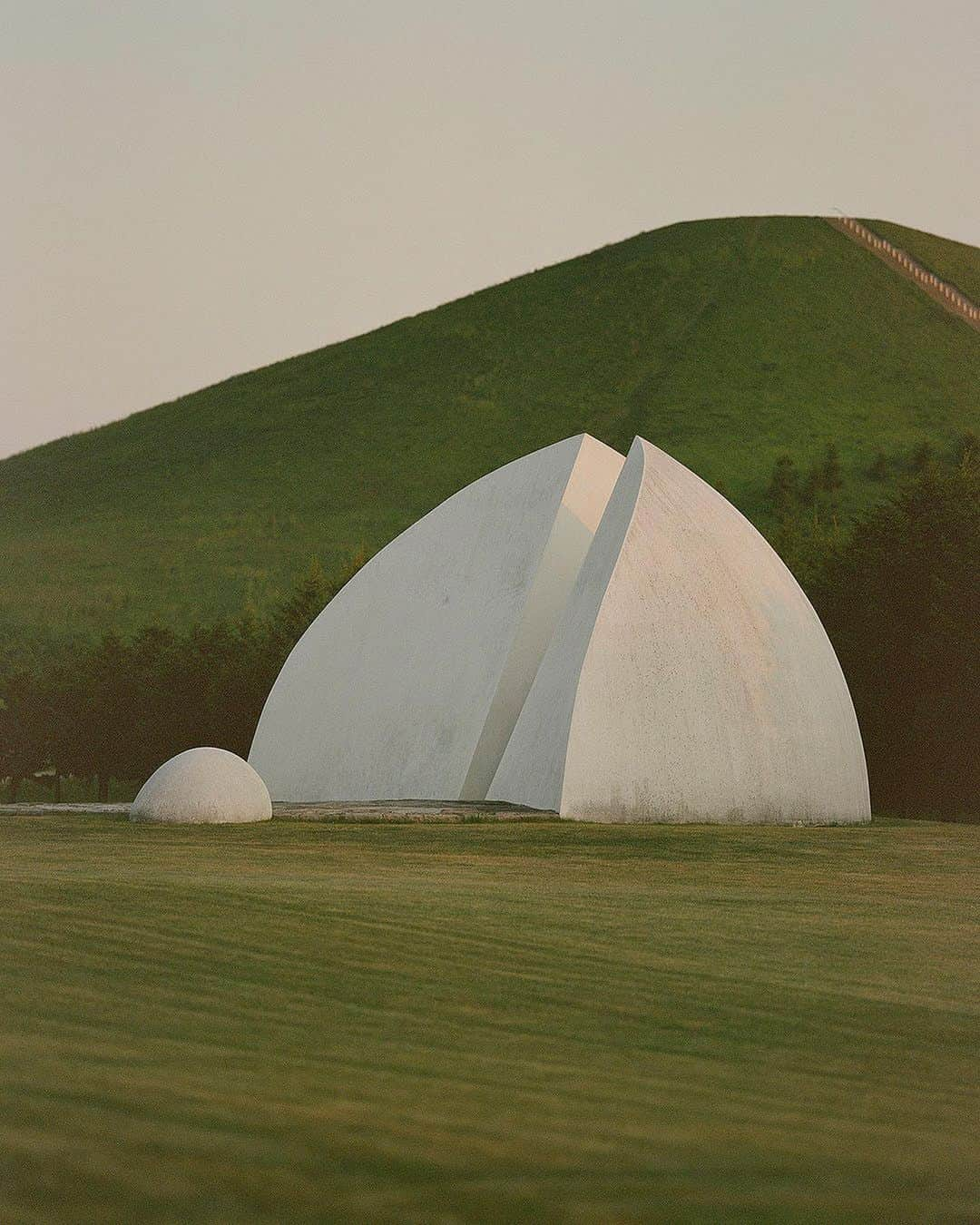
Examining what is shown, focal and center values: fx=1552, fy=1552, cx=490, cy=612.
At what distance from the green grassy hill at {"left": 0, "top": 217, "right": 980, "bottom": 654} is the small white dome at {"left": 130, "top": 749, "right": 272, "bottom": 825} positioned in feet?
146

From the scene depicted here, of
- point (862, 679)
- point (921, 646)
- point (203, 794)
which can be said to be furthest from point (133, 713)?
point (203, 794)

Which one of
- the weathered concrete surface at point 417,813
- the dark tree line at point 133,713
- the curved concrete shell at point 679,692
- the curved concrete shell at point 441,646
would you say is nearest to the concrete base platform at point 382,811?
the weathered concrete surface at point 417,813

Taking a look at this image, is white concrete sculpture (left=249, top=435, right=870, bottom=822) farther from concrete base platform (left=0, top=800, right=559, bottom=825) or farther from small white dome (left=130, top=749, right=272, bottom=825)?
small white dome (left=130, top=749, right=272, bottom=825)

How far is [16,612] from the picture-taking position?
67250mm

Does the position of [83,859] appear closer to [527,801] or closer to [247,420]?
[527,801]

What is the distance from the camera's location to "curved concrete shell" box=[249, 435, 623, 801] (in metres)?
23.9

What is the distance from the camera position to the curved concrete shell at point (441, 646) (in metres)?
23.9

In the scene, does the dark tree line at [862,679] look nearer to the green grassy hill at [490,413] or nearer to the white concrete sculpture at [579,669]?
the white concrete sculpture at [579,669]

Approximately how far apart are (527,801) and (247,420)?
72.9m

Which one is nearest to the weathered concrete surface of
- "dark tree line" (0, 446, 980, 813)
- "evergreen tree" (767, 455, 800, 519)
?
"dark tree line" (0, 446, 980, 813)

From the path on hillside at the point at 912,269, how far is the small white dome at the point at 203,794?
79049 mm

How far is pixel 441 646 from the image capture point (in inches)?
990

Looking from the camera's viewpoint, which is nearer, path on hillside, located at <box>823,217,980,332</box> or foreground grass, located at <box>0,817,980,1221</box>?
foreground grass, located at <box>0,817,980,1221</box>

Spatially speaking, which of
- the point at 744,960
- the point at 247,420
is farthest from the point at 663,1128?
the point at 247,420
